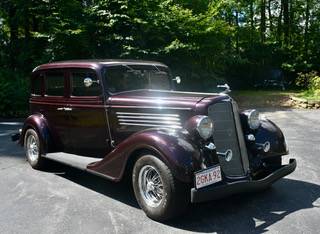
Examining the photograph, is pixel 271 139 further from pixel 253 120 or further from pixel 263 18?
pixel 263 18

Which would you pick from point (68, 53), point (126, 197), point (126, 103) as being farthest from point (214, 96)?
point (68, 53)

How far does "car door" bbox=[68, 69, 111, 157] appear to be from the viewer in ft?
17.7

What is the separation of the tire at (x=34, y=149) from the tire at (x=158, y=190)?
231cm

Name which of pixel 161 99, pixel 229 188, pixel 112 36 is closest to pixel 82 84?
pixel 161 99

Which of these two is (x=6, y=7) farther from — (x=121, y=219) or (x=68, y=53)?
(x=121, y=219)

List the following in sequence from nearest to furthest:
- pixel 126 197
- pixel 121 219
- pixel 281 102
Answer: pixel 121 219 → pixel 126 197 → pixel 281 102

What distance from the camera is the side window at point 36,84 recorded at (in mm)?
6551

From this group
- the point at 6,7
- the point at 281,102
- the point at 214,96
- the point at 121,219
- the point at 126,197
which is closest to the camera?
the point at 121,219

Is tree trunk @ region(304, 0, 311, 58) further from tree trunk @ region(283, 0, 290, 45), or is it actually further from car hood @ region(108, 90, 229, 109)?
car hood @ region(108, 90, 229, 109)

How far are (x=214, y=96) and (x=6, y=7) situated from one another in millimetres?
14138

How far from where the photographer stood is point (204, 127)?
14.1ft

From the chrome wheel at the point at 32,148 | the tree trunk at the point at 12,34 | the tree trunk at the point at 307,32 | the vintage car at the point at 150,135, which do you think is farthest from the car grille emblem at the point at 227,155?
the tree trunk at the point at 307,32

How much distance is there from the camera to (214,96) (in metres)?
4.66

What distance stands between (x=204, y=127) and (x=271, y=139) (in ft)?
4.41
